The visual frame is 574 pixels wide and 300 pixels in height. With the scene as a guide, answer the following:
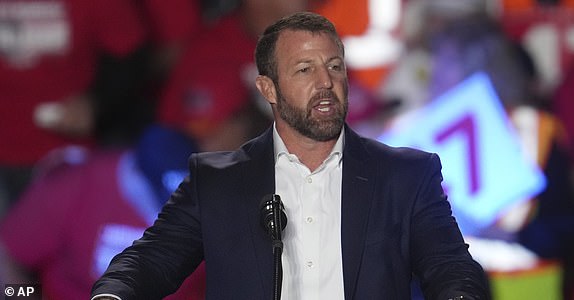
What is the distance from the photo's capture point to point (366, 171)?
2.12m

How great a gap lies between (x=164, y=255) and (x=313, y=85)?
49cm

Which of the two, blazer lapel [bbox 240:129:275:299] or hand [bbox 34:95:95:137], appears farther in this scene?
hand [bbox 34:95:95:137]

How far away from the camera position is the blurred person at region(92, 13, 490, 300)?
203 centimetres

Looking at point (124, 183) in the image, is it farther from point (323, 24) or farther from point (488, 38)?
point (323, 24)

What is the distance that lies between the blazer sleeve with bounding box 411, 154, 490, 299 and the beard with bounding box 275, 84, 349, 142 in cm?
22

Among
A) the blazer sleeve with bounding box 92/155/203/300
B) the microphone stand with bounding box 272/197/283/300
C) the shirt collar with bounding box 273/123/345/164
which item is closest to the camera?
the microphone stand with bounding box 272/197/283/300

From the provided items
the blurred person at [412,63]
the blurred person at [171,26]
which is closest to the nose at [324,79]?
the blurred person at [412,63]

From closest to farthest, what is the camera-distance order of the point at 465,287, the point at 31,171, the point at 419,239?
the point at 465,287 → the point at 419,239 → the point at 31,171

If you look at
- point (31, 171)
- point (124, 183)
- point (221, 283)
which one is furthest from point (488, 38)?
point (221, 283)

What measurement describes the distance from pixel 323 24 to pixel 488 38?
6.32 feet

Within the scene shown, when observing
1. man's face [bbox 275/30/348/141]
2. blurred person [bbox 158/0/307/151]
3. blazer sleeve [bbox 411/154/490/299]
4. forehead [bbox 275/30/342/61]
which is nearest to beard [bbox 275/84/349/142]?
man's face [bbox 275/30/348/141]

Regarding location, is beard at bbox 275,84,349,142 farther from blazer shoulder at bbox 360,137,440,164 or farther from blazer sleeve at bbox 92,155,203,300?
blazer sleeve at bbox 92,155,203,300

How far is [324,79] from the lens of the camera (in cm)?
209

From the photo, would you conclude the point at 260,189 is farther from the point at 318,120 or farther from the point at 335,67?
the point at 335,67
